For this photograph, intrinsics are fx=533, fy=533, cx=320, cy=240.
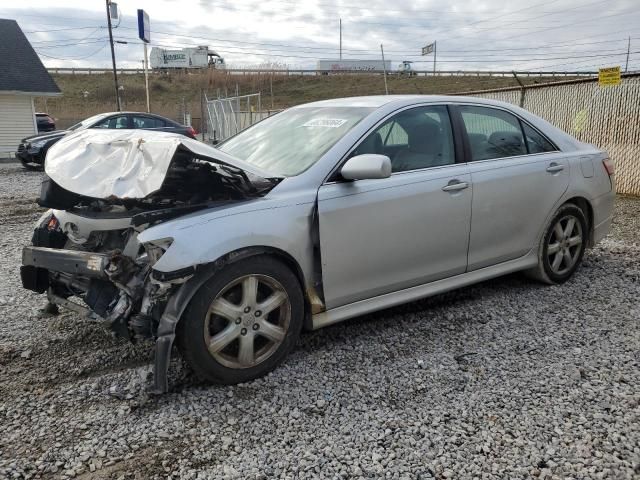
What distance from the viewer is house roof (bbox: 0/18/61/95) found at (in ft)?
69.0

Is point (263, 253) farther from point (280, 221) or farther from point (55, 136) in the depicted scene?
point (55, 136)

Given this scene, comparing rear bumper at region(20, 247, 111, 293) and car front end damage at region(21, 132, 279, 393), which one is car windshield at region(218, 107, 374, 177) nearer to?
car front end damage at region(21, 132, 279, 393)

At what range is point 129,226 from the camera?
321cm

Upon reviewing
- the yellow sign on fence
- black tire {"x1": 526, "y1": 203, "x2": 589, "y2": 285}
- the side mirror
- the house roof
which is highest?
the house roof

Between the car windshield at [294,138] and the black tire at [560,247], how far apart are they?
6.69 ft

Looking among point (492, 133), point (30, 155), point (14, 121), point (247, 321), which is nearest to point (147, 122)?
point (30, 155)

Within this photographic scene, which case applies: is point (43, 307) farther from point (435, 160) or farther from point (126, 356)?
point (435, 160)

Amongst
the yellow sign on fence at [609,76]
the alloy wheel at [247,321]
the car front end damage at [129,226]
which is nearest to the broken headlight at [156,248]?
the car front end damage at [129,226]

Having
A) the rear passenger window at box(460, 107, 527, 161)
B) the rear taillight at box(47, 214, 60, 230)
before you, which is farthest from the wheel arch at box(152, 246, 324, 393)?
the rear passenger window at box(460, 107, 527, 161)

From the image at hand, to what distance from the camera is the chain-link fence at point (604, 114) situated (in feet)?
30.2

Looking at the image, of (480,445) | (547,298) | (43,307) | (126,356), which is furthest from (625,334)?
(43,307)

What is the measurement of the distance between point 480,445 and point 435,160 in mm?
2060

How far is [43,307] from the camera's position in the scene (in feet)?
13.8

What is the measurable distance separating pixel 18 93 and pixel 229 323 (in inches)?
872
